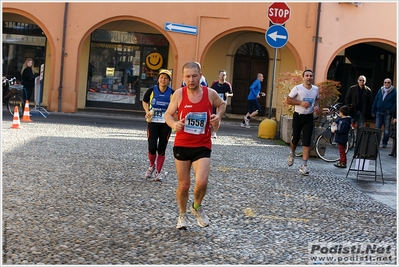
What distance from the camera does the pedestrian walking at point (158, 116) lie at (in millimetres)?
10039

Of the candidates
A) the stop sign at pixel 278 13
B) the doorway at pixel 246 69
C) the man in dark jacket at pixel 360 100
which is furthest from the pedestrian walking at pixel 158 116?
the doorway at pixel 246 69

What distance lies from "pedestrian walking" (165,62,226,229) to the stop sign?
31.0ft

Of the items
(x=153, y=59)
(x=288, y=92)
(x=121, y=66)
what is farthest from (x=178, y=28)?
(x=288, y=92)

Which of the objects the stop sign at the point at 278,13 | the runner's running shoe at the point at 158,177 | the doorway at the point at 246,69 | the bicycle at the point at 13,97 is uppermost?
the stop sign at the point at 278,13

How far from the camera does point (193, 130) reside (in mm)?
6836

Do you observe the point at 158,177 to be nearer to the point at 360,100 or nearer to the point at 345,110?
the point at 345,110

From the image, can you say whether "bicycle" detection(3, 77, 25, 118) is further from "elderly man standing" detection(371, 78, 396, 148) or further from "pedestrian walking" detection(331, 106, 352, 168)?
"pedestrian walking" detection(331, 106, 352, 168)

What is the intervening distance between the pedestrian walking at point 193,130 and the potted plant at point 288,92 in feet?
29.5

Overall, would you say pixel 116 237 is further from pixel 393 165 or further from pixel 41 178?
pixel 393 165

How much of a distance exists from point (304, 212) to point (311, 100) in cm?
385

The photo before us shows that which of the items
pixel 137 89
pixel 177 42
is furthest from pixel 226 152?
pixel 137 89

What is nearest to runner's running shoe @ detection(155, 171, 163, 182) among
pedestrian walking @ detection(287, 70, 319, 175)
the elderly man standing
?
pedestrian walking @ detection(287, 70, 319, 175)

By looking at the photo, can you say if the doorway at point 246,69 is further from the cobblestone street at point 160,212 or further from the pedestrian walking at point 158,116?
the pedestrian walking at point 158,116

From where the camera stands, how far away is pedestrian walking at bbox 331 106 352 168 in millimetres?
13508
